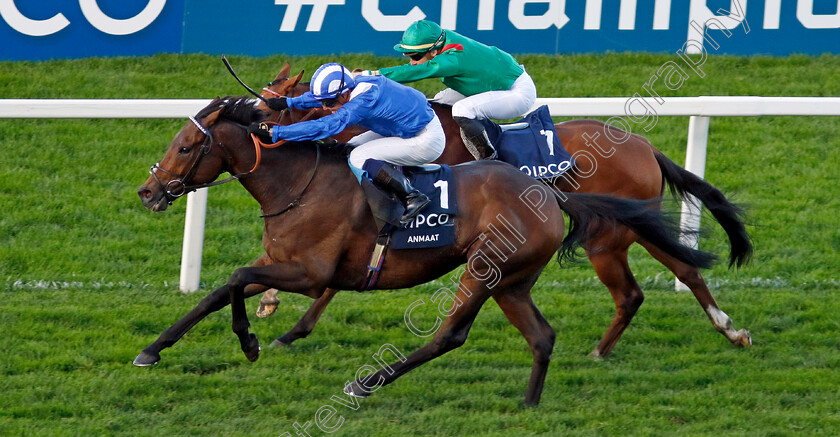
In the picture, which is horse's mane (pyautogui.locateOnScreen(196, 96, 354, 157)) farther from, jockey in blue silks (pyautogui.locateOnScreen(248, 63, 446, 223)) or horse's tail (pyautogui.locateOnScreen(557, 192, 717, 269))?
horse's tail (pyautogui.locateOnScreen(557, 192, 717, 269))

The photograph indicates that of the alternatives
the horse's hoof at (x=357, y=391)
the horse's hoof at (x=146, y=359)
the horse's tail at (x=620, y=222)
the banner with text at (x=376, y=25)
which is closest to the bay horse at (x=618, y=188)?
the horse's tail at (x=620, y=222)

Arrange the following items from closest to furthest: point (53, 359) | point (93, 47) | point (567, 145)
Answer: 1. point (53, 359)
2. point (567, 145)
3. point (93, 47)

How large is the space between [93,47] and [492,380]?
538 cm

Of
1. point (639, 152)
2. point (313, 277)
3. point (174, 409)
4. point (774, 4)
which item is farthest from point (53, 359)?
point (774, 4)

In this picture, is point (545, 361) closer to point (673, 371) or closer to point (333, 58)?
point (673, 371)

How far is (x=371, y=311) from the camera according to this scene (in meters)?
6.52

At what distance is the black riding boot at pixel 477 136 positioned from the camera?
578 cm

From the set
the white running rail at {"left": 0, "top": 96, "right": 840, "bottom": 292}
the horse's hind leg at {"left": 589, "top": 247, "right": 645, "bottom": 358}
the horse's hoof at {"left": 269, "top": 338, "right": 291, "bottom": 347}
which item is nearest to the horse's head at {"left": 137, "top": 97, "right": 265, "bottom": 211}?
the horse's hoof at {"left": 269, "top": 338, "right": 291, "bottom": 347}

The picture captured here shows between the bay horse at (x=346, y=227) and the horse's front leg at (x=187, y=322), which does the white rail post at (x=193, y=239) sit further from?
the bay horse at (x=346, y=227)

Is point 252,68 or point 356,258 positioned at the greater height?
point 356,258

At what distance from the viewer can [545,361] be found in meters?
5.16

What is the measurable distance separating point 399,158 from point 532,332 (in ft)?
3.48

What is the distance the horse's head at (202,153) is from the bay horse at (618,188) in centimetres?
74

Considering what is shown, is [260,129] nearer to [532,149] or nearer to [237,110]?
[237,110]
